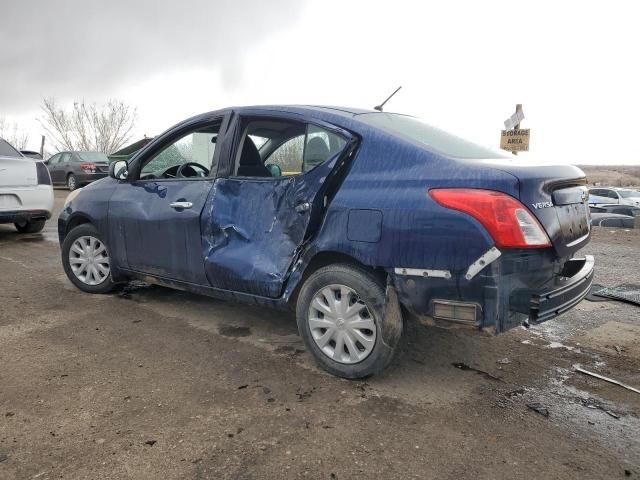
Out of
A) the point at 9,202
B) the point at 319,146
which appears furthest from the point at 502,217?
the point at 9,202

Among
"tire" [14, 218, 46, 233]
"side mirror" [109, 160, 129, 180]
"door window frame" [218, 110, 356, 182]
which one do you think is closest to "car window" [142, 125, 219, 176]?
"side mirror" [109, 160, 129, 180]

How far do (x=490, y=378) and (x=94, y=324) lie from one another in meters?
2.93

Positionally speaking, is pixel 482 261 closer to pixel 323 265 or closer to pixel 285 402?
pixel 323 265

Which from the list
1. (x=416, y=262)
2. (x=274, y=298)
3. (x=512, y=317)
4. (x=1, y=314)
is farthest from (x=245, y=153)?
(x=1, y=314)

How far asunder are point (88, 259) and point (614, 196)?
23.5m

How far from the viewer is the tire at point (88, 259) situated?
4637 millimetres

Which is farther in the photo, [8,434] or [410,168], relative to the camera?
[410,168]

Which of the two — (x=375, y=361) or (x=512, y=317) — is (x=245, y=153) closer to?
(x=375, y=361)

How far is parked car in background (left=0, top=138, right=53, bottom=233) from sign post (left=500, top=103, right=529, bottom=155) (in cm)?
938

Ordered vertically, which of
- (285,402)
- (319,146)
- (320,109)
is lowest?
(285,402)

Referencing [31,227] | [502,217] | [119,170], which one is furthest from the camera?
[31,227]

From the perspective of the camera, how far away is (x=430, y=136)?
3195mm

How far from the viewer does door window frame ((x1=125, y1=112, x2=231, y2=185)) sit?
3.67 metres

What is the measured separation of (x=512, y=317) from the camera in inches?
102
